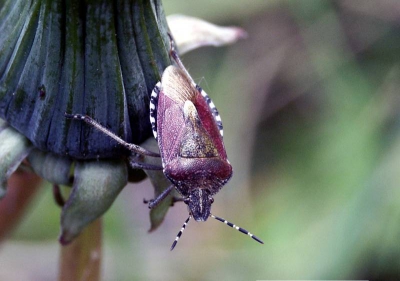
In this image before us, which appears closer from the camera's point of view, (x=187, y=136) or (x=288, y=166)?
(x=187, y=136)

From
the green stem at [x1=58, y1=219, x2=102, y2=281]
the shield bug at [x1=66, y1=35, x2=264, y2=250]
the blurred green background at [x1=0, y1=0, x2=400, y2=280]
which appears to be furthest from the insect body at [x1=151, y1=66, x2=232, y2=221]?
the blurred green background at [x1=0, y1=0, x2=400, y2=280]

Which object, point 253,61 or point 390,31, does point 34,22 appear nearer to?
point 253,61

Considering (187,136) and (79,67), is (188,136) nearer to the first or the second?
(187,136)

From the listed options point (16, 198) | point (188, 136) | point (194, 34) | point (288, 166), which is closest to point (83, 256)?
point (16, 198)

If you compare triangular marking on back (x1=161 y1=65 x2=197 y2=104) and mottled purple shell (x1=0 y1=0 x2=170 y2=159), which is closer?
mottled purple shell (x1=0 y1=0 x2=170 y2=159)

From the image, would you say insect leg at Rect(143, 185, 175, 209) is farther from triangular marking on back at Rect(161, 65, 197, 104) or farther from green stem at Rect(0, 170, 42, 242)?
green stem at Rect(0, 170, 42, 242)

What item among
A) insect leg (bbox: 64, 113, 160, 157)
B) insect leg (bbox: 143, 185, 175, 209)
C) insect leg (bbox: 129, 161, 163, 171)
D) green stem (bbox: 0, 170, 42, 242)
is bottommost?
green stem (bbox: 0, 170, 42, 242)

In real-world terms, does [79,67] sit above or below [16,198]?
above
